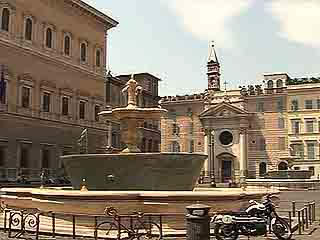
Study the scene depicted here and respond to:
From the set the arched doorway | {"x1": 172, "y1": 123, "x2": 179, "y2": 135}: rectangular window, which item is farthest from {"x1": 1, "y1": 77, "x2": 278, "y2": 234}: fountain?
{"x1": 172, "y1": 123, "x2": 179, "y2": 135}: rectangular window

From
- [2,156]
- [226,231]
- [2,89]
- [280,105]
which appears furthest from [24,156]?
[280,105]

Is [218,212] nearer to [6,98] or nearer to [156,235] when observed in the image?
[156,235]

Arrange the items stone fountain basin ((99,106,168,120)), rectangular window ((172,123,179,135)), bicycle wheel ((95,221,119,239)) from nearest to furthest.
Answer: bicycle wheel ((95,221,119,239)) < stone fountain basin ((99,106,168,120)) < rectangular window ((172,123,179,135))

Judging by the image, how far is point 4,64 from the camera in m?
34.0

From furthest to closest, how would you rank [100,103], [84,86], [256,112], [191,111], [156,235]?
1. [191,111]
2. [256,112]
3. [100,103]
4. [84,86]
5. [156,235]

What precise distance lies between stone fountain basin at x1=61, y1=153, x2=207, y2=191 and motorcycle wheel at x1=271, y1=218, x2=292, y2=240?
3.27 m

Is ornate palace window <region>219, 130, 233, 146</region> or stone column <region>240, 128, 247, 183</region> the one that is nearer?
stone column <region>240, 128, 247, 183</region>

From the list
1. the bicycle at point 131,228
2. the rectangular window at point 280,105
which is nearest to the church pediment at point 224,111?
the rectangular window at point 280,105

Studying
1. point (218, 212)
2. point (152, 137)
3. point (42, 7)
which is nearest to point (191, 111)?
point (152, 137)

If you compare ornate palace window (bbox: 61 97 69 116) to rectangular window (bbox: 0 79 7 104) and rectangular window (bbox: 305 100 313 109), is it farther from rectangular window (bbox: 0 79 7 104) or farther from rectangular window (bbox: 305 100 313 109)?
rectangular window (bbox: 305 100 313 109)

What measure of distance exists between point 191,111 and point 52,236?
59582 mm

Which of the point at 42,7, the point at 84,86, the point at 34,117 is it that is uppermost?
the point at 42,7

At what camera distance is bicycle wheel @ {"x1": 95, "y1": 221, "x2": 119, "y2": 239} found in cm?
1057

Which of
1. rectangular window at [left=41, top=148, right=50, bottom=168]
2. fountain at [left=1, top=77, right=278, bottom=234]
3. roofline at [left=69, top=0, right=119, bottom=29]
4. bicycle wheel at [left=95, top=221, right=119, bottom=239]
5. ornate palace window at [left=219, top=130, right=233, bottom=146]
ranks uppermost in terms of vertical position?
roofline at [left=69, top=0, right=119, bottom=29]
